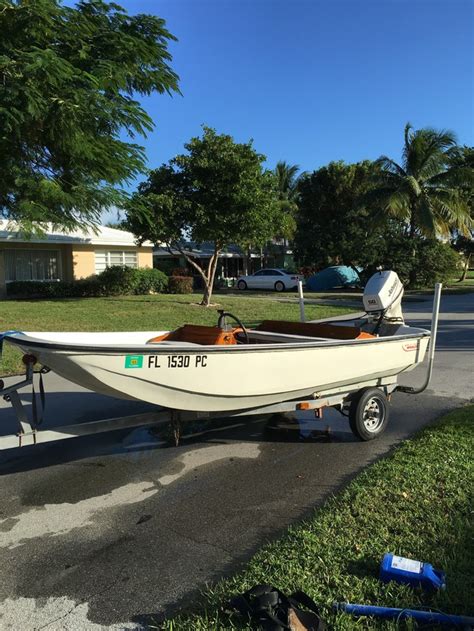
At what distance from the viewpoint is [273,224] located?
733 inches

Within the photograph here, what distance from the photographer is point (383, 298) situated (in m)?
6.30

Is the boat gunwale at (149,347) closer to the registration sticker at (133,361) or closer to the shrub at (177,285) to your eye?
the registration sticker at (133,361)

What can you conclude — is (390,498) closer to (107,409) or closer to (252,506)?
(252,506)

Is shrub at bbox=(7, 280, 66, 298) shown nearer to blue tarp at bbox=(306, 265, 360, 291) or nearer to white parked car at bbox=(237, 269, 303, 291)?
white parked car at bbox=(237, 269, 303, 291)

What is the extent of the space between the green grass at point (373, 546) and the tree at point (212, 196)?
44.5ft

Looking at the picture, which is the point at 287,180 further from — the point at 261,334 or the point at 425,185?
the point at 261,334

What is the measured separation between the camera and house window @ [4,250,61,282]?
24297 mm

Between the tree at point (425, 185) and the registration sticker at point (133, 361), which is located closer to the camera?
the registration sticker at point (133, 361)

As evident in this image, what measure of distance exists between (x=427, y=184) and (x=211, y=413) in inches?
1087

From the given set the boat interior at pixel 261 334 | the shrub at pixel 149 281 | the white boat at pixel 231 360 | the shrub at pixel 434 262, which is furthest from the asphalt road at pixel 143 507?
the shrub at pixel 434 262

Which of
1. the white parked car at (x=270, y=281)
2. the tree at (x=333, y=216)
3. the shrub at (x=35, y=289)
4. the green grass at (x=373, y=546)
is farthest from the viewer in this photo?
the white parked car at (x=270, y=281)

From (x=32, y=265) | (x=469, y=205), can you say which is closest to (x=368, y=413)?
(x=32, y=265)

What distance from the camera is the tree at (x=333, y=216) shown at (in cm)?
3153

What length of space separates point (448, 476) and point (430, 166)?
89.9 ft
